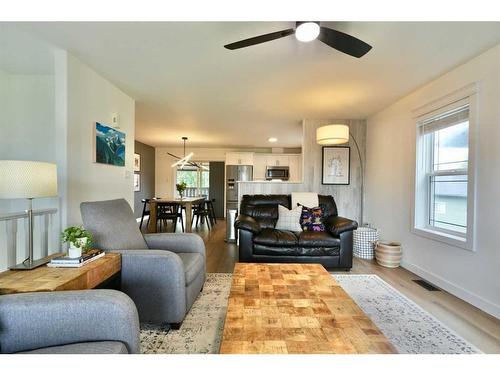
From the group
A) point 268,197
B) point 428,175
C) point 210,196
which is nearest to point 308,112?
point 268,197

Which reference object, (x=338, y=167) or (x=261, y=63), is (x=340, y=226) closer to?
(x=338, y=167)

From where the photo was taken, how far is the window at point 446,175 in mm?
2566

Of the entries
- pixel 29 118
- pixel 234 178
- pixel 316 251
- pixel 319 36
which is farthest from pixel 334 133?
pixel 234 178

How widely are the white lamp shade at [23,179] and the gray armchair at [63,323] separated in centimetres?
75

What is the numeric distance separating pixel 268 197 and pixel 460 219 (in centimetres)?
229

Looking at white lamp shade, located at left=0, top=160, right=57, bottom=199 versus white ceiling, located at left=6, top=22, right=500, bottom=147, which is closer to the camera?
white lamp shade, located at left=0, top=160, right=57, bottom=199

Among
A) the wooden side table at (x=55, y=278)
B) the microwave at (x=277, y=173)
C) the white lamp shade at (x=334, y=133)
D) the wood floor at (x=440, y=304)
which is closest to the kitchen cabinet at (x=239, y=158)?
A: the microwave at (x=277, y=173)

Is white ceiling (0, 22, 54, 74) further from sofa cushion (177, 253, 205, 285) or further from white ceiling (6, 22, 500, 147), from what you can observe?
sofa cushion (177, 253, 205, 285)

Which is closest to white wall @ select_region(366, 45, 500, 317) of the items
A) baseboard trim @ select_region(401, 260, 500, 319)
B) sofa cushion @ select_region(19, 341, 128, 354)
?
baseboard trim @ select_region(401, 260, 500, 319)

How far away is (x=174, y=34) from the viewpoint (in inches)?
82.7

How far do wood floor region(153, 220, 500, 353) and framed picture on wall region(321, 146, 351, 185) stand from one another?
1542 mm

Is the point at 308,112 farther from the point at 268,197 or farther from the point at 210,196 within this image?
the point at 210,196

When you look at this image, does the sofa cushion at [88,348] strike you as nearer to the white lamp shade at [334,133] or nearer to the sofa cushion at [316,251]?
the sofa cushion at [316,251]

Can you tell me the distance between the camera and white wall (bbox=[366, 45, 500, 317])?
2.21m
